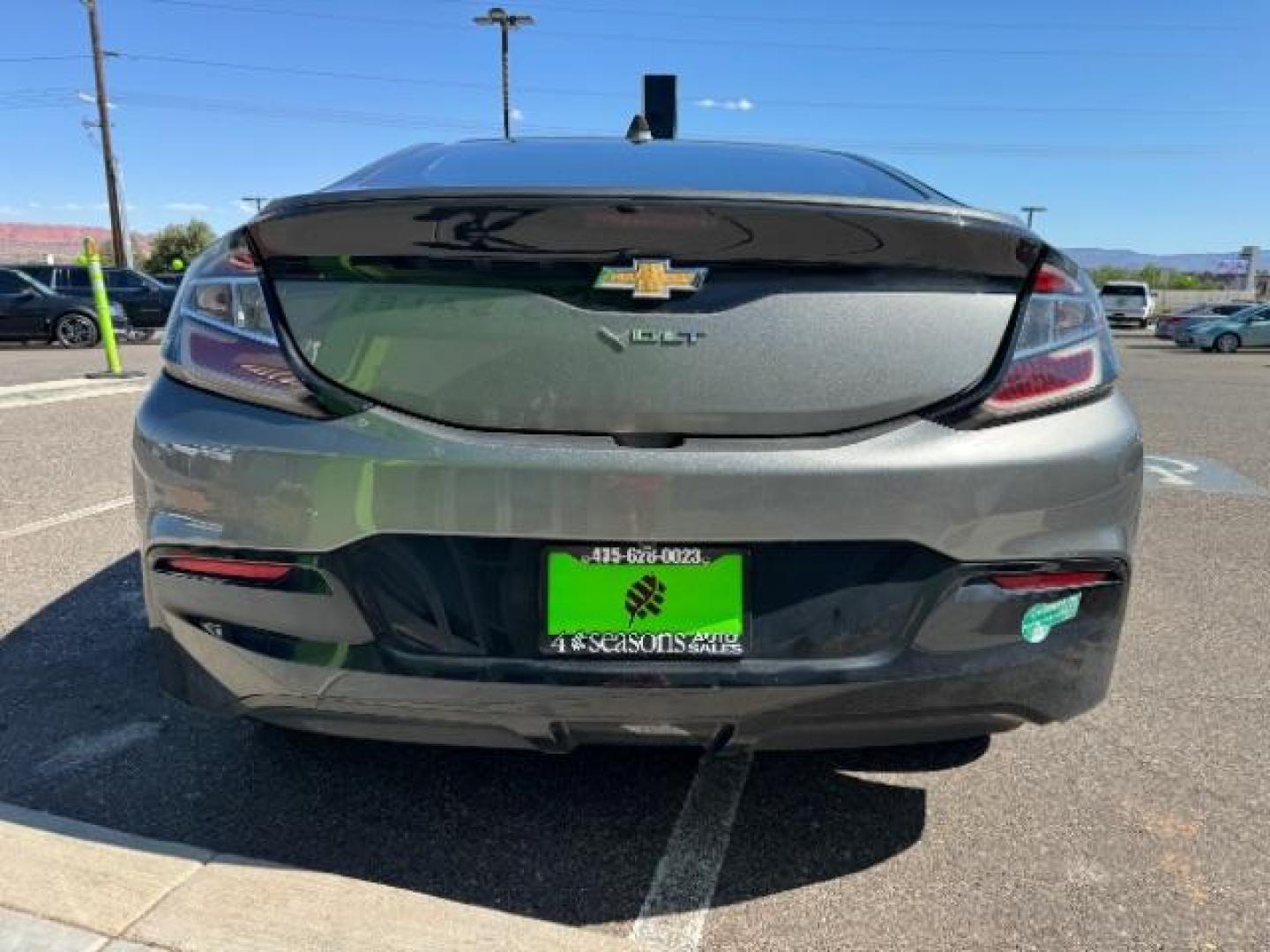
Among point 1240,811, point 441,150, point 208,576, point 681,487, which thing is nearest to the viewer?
point 681,487

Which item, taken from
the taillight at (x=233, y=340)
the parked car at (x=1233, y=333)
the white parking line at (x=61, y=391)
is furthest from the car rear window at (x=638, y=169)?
the parked car at (x=1233, y=333)

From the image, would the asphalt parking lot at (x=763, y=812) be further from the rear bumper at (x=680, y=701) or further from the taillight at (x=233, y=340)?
the taillight at (x=233, y=340)

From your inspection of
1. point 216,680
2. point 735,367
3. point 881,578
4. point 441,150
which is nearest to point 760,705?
point 881,578

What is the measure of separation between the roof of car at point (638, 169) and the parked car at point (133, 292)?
20216 mm

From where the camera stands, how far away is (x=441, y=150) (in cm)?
279

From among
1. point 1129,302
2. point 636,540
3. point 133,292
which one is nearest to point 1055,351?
point 636,540

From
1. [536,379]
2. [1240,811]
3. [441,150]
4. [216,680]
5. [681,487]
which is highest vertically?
[441,150]

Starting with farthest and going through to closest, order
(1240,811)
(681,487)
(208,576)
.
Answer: (1240,811)
(208,576)
(681,487)

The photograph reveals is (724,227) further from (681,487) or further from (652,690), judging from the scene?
(652,690)

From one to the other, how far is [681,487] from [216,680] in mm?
1001

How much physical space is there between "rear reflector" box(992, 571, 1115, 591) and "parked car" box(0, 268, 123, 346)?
774 inches

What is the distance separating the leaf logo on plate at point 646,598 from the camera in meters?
1.77

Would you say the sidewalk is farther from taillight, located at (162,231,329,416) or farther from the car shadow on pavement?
taillight, located at (162,231,329,416)

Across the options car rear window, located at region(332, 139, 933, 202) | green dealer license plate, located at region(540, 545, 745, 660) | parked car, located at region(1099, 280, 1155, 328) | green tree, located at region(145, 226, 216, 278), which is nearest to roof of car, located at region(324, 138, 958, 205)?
car rear window, located at region(332, 139, 933, 202)
